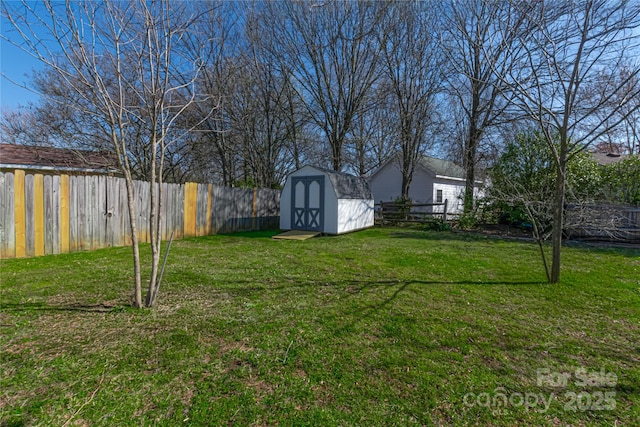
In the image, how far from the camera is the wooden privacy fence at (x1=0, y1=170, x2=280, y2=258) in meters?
5.67

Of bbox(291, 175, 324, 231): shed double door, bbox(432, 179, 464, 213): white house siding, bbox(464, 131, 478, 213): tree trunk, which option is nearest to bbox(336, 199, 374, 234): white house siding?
bbox(291, 175, 324, 231): shed double door

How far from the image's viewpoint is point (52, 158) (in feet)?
39.0

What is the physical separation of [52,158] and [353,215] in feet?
38.7

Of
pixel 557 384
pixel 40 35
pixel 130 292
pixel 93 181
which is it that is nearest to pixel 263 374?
pixel 557 384

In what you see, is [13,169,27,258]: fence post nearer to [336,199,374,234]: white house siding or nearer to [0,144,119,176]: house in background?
[0,144,119,176]: house in background

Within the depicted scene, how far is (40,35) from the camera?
117 inches

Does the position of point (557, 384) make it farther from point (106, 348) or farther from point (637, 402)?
point (106, 348)

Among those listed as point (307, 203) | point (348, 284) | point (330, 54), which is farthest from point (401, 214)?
point (348, 284)

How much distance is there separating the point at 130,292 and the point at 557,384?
4.48m

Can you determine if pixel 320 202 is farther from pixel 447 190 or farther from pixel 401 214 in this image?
pixel 447 190

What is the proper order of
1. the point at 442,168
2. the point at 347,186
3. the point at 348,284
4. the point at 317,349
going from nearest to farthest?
the point at 317,349, the point at 348,284, the point at 347,186, the point at 442,168

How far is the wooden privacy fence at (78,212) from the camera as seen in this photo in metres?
5.67

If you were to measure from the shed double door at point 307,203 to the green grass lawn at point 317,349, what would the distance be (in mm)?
6077

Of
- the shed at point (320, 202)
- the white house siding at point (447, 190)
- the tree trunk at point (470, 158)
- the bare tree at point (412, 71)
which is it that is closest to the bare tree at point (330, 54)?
the bare tree at point (412, 71)
